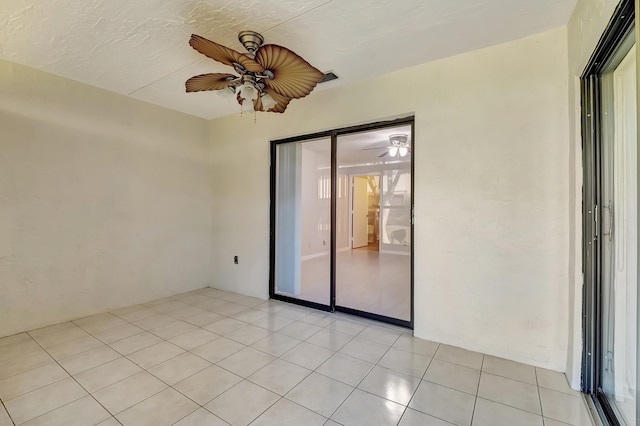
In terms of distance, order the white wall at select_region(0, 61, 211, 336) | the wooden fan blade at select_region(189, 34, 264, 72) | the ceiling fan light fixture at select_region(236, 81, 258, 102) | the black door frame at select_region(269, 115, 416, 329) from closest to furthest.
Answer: the wooden fan blade at select_region(189, 34, 264, 72) → the ceiling fan light fixture at select_region(236, 81, 258, 102) → the white wall at select_region(0, 61, 211, 336) → the black door frame at select_region(269, 115, 416, 329)

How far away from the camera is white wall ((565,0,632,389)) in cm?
175

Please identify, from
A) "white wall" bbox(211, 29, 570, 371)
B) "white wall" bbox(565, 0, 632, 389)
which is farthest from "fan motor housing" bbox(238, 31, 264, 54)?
"white wall" bbox(565, 0, 632, 389)

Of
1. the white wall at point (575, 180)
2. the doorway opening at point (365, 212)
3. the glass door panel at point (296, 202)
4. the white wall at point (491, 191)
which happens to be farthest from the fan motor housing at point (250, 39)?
the doorway opening at point (365, 212)

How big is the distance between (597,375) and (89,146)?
491 cm

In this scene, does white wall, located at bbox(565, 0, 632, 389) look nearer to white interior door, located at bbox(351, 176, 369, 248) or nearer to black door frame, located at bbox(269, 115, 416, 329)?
black door frame, located at bbox(269, 115, 416, 329)

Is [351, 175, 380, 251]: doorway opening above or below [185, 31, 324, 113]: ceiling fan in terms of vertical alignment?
below

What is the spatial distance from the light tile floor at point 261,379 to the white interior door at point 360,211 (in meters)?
4.33

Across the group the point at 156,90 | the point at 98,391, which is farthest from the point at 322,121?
the point at 98,391

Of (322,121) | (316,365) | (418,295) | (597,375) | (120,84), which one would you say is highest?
(120,84)

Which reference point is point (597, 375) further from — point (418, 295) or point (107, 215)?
point (107, 215)

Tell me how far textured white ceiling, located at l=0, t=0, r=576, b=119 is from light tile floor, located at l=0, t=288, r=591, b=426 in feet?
8.38

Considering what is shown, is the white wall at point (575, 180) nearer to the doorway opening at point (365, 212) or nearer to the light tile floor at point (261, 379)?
the light tile floor at point (261, 379)

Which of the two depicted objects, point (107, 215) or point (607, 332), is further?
point (107, 215)

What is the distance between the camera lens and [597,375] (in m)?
1.75
